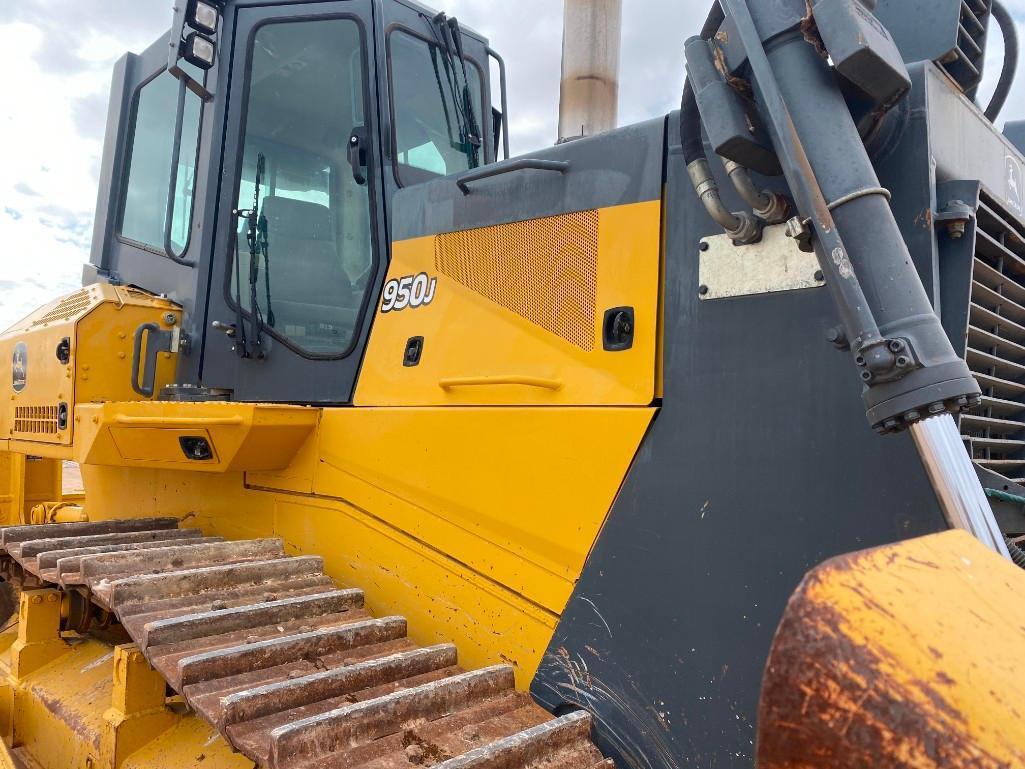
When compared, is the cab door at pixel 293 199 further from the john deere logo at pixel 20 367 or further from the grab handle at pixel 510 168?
the john deere logo at pixel 20 367

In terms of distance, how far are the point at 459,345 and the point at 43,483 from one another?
399 centimetres

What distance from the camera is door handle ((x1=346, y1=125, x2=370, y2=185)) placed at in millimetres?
3027

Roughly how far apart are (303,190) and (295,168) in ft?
0.35

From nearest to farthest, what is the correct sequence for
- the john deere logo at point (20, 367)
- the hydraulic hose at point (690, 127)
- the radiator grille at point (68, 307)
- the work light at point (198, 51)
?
the hydraulic hose at point (690, 127) → the work light at point (198, 51) → the radiator grille at point (68, 307) → the john deere logo at point (20, 367)

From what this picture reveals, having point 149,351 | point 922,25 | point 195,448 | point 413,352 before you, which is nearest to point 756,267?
point 922,25

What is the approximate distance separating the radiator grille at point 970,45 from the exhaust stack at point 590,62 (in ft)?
24.1

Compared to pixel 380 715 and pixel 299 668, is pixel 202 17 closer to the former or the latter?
pixel 299 668

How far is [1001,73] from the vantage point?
2.17 meters

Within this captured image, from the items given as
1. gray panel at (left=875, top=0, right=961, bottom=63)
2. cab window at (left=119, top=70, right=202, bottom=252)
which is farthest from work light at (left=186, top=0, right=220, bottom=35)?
gray panel at (left=875, top=0, right=961, bottom=63)

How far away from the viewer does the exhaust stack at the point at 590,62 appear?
914cm

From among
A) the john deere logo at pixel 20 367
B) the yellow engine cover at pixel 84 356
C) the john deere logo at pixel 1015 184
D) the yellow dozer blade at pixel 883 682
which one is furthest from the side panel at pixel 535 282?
the john deere logo at pixel 20 367

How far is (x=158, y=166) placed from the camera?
3777mm

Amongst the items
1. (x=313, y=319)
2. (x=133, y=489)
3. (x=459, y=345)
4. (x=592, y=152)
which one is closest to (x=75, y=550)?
(x=133, y=489)

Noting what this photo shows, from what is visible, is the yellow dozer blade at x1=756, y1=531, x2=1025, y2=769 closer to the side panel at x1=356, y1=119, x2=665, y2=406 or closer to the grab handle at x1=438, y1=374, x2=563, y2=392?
the side panel at x1=356, y1=119, x2=665, y2=406
